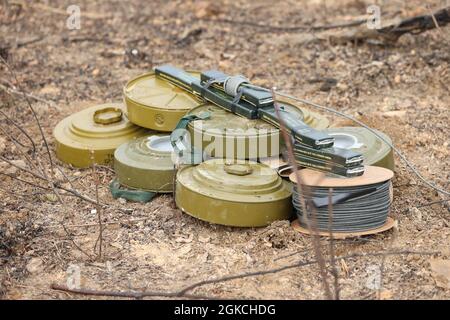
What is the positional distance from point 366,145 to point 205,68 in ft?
9.59

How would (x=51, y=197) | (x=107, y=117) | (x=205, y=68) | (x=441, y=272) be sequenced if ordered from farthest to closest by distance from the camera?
(x=205, y=68)
(x=107, y=117)
(x=51, y=197)
(x=441, y=272)

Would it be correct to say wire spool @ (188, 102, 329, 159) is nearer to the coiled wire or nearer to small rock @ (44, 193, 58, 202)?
the coiled wire

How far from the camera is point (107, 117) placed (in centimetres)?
622

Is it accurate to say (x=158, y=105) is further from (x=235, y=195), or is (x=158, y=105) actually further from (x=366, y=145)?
(x=366, y=145)

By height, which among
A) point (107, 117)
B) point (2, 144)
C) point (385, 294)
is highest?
point (107, 117)

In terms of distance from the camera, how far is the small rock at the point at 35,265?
4738mm

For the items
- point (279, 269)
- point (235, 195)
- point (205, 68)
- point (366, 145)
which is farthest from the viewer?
point (205, 68)

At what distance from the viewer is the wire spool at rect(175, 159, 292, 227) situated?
492 cm

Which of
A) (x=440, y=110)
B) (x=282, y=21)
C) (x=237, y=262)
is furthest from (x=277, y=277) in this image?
(x=282, y=21)

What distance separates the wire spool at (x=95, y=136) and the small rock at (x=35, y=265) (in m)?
1.29

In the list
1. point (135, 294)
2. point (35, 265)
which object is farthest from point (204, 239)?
point (35, 265)

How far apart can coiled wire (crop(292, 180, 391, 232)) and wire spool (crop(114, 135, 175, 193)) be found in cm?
102

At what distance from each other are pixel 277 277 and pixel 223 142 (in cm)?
104

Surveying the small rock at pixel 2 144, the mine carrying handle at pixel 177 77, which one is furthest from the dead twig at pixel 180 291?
the small rock at pixel 2 144
